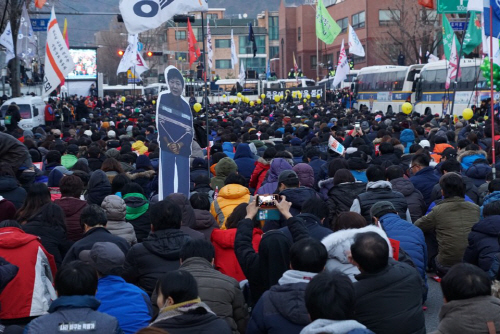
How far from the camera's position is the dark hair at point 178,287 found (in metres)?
4.41

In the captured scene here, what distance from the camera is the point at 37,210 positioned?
745cm

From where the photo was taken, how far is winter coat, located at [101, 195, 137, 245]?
7.25m

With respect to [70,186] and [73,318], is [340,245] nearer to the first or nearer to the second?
[73,318]

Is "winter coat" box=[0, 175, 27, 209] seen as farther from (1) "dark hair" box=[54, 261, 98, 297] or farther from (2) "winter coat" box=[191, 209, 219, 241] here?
(1) "dark hair" box=[54, 261, 98, 297]

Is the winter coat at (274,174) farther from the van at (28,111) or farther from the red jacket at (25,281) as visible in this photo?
the van at (28,111)

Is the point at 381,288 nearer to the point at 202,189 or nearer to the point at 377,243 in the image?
the point at 377,243

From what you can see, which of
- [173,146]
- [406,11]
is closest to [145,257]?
[173,146]

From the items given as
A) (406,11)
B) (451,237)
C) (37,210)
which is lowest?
(451,237)

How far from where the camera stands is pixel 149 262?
5.99m

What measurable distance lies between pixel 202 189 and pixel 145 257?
428 cm

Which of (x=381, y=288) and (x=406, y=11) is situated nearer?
(x=381, y=288)

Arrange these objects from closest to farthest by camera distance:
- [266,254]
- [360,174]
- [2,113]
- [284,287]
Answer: [284,287] < [266,254] < [360,174] < [2,113]

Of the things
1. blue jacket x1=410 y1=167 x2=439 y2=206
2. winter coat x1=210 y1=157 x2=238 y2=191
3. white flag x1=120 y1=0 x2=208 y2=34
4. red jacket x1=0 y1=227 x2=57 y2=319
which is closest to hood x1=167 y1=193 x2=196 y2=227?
red jacket x1=0 y1=227 x2=57 y2=319

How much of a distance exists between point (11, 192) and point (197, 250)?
413cm
